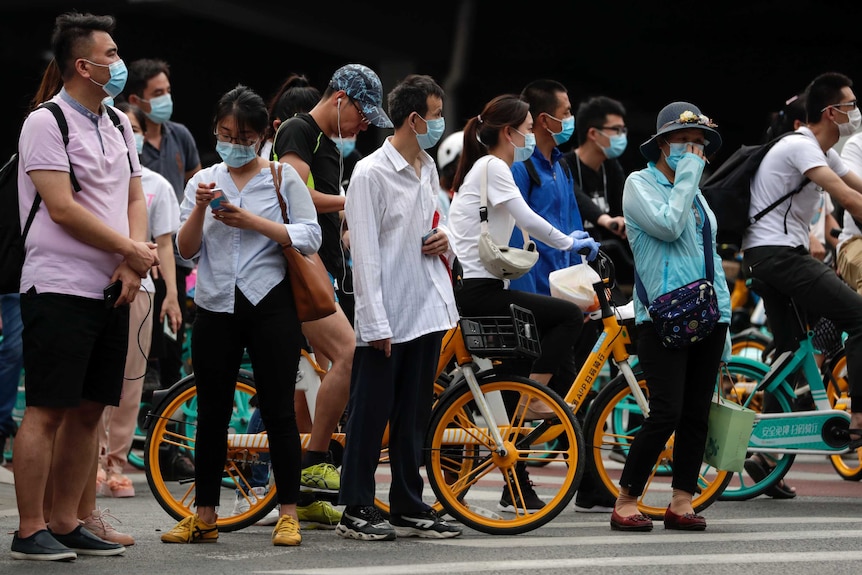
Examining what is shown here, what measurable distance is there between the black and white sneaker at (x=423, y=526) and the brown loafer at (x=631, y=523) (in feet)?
2.54

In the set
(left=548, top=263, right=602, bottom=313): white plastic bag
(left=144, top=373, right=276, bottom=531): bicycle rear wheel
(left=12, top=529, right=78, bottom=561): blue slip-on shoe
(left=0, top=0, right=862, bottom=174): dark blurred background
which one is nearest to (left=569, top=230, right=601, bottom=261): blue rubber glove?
(left=548, top=263, right=602, bottom=313): white plastic bag

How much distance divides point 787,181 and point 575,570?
328 centimetres

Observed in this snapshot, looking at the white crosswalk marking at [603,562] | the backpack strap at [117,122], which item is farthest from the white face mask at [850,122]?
the backpack strap at [117,122]

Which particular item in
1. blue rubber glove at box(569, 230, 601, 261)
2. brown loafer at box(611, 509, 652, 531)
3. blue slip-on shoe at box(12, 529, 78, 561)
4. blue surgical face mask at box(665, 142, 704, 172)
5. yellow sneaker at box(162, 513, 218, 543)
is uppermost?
blue surgical face mask at box(665, 142, 704, 172)

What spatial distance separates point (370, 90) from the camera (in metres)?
7.00

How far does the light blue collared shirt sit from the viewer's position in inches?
248

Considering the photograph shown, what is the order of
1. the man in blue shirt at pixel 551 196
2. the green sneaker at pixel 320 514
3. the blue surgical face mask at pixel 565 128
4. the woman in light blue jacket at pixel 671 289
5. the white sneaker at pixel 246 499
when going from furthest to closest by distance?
1. the blue surgical face mask at pixel 565 128
2. the man in blue shirt at pixel 551 196
3. the green sneaker at pixel 320 514
4. the white sneaker at pixel 246 499
5. the woman in light blue jacket at pixel 671 289

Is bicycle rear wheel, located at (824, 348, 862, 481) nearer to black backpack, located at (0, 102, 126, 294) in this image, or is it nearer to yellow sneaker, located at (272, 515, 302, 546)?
yellow sneaker, located at (272, 515, 302, 546)

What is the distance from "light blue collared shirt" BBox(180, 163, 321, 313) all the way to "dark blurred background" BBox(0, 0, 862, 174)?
40.2 feet

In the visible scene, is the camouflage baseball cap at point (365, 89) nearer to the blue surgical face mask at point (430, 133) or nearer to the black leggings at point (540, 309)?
the blue surgical face mask at point (430, 133)

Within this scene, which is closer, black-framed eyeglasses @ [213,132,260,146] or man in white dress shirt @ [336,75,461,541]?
black-framed eyeglasses @ [213,132,260,146]

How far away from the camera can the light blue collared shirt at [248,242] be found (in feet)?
20.7

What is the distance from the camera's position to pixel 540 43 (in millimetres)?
20625

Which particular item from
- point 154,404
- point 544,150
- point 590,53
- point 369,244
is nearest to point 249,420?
point 154,404
